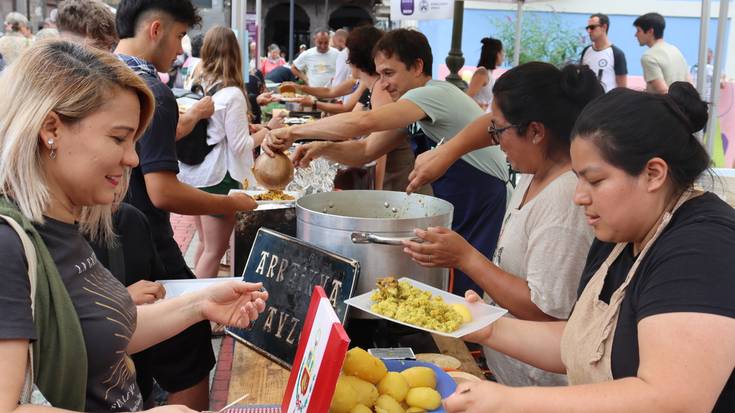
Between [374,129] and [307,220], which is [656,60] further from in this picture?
[307,220]

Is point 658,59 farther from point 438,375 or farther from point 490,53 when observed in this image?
point 438,375

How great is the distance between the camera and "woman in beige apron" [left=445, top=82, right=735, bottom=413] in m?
1.15

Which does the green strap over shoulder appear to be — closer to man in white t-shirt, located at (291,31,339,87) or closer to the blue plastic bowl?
the blue plastic bowl

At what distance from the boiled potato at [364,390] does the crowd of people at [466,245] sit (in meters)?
0.18

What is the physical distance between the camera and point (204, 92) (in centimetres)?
441

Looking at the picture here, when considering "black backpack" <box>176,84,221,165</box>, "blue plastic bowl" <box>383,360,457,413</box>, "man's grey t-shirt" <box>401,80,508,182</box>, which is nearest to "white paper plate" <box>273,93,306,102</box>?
"black backpack" <box>176,84,221,165</box>

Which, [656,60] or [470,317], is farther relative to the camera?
[656,60]

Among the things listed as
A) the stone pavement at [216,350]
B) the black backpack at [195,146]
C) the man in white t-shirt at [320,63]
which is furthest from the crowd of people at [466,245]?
the man in white t-shirt at [320,63]

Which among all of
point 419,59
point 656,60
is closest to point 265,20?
point 656,60

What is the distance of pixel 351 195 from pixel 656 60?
5.60m

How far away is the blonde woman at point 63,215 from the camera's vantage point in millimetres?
1070

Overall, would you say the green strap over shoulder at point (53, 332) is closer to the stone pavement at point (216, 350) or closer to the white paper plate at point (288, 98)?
the stone pavement at point (216, 350)

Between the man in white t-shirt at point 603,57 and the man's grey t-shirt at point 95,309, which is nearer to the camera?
the man's grey t-shirt at point 95,309

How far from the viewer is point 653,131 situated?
1314 millimetres
